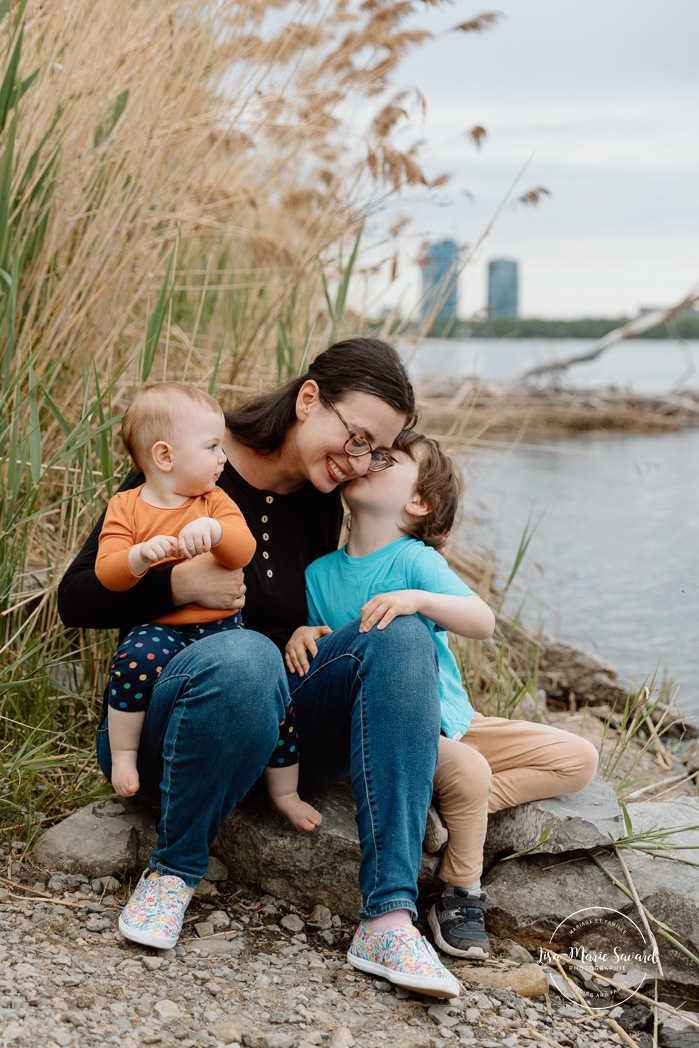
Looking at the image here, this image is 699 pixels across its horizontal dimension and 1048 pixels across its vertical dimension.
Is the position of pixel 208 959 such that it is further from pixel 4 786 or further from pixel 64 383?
pixel 64 383

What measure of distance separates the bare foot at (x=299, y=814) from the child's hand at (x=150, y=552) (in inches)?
21.3

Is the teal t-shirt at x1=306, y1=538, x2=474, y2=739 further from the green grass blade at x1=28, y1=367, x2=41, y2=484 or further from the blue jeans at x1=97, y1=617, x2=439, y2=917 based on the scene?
the green grass blade at x1=28, y1=367, x2=41, y2=484

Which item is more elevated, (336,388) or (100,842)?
(336,388)

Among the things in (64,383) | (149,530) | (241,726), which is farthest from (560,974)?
(64,383)

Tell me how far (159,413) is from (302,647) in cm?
53

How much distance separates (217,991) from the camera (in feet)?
5.76

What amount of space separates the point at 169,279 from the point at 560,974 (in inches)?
69.4

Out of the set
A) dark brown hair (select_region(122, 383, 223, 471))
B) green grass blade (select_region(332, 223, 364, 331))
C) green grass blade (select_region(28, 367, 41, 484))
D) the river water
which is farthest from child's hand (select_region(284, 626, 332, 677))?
green grass blade (select_region(332, 223, 364, 331))

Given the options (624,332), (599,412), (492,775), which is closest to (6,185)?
(492,775)

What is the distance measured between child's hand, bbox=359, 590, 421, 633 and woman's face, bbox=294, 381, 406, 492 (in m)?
0.29

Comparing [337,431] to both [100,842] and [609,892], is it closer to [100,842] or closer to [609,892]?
[100,842]

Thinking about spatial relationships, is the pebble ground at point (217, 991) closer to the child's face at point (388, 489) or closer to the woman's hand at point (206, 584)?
the woman's hand at point (206, 584)

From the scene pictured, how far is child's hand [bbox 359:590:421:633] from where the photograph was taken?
1.94 metres

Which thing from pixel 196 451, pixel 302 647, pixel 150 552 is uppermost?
pixel 196 451
